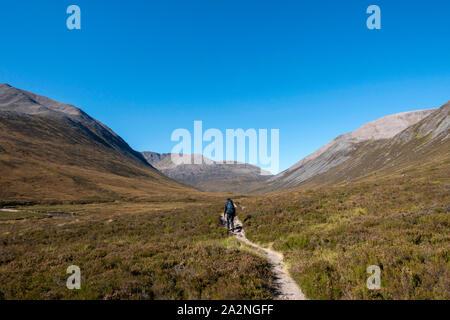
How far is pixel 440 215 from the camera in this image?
38.4ft

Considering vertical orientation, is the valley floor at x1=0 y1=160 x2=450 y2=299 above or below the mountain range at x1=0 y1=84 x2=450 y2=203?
below

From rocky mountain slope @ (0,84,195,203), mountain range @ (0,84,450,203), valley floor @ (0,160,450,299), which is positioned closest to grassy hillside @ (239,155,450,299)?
valley floor @ (0,160,450,299)

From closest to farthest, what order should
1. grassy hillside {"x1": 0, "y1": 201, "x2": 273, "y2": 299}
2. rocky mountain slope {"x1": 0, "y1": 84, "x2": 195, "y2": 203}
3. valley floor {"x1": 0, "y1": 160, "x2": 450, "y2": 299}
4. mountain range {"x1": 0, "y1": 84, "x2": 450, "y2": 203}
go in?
valley floor {"x1": 0, "y1": 160, "x2": 450, "y2": 299} → grassy hillside {"x1": 0, "y1": 201, "x2": 273, "y2": 299} → rocky mountain slope {"x1": 0, "y1": 84, "x2": 195, "y2": 203} → mountain range {"x1": 0, "y1": 84, "x2": 450, "y2": 203}

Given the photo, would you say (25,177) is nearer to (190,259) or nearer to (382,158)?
(190,259)

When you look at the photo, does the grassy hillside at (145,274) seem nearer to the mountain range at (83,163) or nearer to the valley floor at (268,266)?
the valley floor at (268,266)

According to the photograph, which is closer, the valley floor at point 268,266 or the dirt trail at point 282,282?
the valley floor at point 268,266

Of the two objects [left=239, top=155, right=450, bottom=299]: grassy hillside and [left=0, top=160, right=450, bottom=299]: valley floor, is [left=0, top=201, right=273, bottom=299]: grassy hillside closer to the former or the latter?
[left=0, top=160, right=450, bottom=299]: valley floor

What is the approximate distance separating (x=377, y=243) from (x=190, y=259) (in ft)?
28.3

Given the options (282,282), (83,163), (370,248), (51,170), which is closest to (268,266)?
(282,282)

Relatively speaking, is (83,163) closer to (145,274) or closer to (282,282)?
(145,274)

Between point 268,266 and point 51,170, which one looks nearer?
point 268,266

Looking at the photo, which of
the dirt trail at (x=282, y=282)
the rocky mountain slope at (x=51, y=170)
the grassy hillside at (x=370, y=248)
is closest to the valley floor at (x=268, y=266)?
the grassy hillside at (x=370, y=248)

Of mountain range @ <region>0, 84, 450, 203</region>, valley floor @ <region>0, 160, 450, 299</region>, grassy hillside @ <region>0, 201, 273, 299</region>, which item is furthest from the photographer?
mountain range @ <region>0, 84, 450, 203</region>
